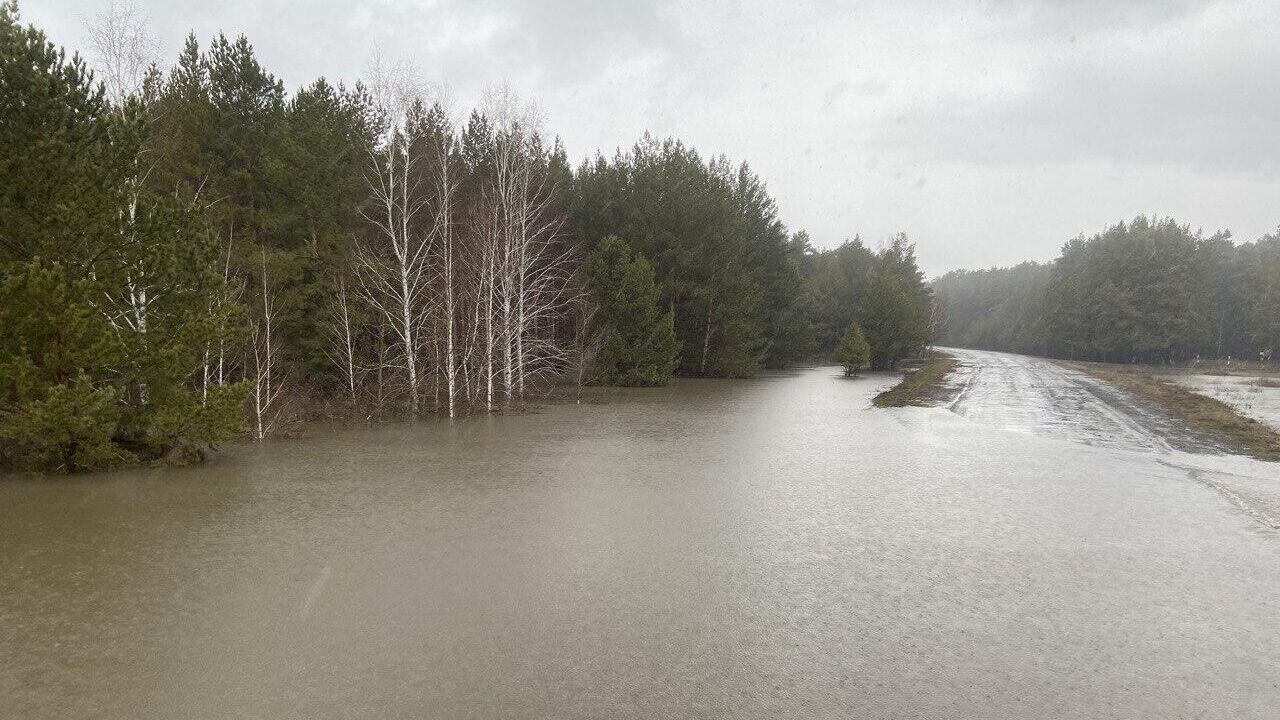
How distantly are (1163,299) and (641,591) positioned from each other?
76975mm

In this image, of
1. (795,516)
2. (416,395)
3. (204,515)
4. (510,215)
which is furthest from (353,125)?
(795,516)

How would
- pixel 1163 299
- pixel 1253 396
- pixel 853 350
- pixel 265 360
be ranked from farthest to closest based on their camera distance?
pixel 1163 299 → pixel 853 350 → pixel 1253 396 → pixel 265 360

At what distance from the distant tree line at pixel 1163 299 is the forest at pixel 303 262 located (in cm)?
3109

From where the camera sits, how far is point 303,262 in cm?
2123

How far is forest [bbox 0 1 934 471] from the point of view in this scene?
10.3 meters

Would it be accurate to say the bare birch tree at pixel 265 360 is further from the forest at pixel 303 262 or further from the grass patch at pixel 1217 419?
the grass patch at pixel 1217 419

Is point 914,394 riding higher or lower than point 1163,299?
lower

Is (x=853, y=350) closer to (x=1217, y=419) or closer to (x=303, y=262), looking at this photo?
(x=1217, y=419)

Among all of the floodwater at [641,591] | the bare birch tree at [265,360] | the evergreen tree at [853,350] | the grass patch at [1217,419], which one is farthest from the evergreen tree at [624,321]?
the grass patch at [1217,419]

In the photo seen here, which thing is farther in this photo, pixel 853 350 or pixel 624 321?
pixel 853 350

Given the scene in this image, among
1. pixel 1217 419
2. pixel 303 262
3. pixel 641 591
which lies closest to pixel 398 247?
pixel 303 262

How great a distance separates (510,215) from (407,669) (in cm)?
2056

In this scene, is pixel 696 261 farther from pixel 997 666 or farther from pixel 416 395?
pixel 997 666

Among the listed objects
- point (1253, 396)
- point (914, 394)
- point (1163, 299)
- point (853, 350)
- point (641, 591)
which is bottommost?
point (641, 591)
